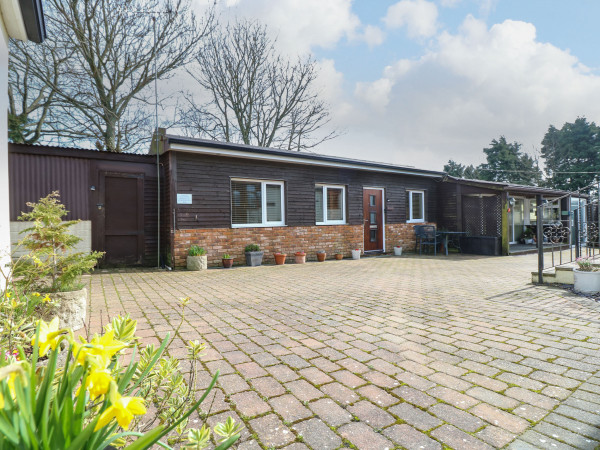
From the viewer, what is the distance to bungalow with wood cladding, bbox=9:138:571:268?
8016 mm

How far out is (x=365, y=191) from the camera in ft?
39.3

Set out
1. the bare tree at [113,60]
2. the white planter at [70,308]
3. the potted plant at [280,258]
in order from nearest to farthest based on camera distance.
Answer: the white planter at [70,308]
the potted plant at [280,258]
the bare tree at [113,60]

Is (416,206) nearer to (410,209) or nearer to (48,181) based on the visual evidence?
(410,209)

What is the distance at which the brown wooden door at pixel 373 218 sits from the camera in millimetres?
12062

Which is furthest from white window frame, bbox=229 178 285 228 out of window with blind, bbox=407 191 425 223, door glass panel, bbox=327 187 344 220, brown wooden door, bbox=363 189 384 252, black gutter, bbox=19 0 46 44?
window with blind, bbox=407 191 425 223

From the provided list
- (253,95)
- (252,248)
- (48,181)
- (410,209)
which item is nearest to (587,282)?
(252,248)

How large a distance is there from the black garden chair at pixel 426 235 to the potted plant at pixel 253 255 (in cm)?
612

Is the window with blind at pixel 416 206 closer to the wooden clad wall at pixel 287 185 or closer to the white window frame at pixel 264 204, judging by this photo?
the wooden clad wall at pixel 287 185

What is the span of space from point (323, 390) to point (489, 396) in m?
1.04

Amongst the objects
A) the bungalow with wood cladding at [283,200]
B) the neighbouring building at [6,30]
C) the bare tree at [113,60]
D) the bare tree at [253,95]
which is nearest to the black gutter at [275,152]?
the bungalow with wood cladding at [283,200]

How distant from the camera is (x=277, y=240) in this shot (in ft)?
32.6

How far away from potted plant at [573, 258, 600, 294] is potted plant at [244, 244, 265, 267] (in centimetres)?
673

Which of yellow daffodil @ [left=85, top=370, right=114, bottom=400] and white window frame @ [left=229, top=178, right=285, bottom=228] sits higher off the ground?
white window frame @ [left=229, top=178, right=285, bottom=228]

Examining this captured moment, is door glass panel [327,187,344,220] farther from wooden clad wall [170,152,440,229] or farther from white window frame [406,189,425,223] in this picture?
white window frame [406,189,425,223]
